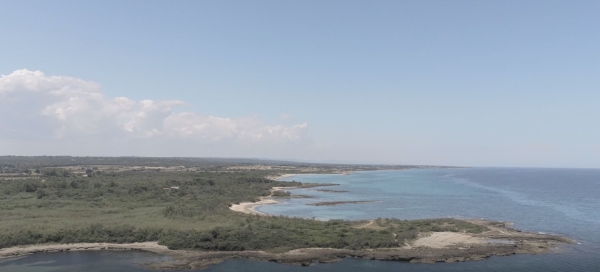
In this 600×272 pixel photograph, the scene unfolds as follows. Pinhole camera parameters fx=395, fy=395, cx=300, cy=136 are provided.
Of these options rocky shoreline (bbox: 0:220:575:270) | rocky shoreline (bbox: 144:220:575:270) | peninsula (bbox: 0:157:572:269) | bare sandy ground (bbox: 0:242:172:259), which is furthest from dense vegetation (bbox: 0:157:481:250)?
rocky shoreline (bbox: 144:220:575:270)

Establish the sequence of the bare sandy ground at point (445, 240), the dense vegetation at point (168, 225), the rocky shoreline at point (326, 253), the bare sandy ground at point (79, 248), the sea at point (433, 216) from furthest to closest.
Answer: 1. the bare sandy ground at point (445, 240)
2. the dense vegetation at point (168, 225)
3. the bare sandy ground at point (79, 248)
4. the rocky shoreline at point (326, 253)
5. the sea at point (433, 216)

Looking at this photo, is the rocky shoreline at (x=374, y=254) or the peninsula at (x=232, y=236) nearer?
the rocky shoreline at (x=374, y=254)

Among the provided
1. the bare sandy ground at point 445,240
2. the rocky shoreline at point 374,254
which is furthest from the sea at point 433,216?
the bare sandy ground at point 445,240

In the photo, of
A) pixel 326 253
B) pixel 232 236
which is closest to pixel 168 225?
pixel 232 236

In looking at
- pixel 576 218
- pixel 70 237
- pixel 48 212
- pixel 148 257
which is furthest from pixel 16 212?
pixel 576 218

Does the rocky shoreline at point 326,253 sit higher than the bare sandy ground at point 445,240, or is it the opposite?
the bare sandy ground at point 445,240

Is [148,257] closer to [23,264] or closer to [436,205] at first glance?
[23,264]

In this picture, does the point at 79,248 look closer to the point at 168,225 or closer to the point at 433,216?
the point at 168,225

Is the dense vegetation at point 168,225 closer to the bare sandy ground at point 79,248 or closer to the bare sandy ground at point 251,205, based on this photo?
the bare sandy ground at point 79,248
